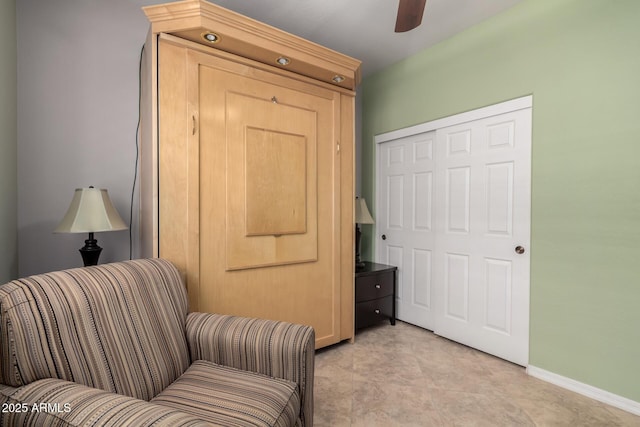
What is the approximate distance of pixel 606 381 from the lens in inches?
74.6

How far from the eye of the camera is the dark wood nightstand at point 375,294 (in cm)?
288

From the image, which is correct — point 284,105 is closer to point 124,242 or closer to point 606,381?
point 124,242

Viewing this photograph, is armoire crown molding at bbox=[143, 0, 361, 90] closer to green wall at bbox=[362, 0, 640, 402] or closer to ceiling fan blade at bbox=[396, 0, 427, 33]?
ceiling fan blade at bbox=[396, 0, 427, 33]

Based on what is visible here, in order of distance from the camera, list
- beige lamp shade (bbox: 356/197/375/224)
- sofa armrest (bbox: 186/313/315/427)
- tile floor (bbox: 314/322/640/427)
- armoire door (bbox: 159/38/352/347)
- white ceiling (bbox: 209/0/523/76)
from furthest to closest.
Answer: beige lamp shade (bbox: 356/197/375/224) < white ceiling (bbox: 209/0/523/76) < armoire door (bbox: 159/38/352/347) < tile floor (bbox: 314/322/640/427) < sofa armrest (bbox: 186/313/315/427)

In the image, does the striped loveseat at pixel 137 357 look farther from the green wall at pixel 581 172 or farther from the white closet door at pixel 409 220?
the white closet door at pixel 409 220

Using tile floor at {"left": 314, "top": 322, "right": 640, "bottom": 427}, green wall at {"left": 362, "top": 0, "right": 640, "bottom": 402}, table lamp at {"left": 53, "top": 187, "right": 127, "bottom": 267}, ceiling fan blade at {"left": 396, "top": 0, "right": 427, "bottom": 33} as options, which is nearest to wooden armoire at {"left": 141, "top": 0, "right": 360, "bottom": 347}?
table lamp at {"left": 53, "top": 187, "right": 127, "bottom": 267}

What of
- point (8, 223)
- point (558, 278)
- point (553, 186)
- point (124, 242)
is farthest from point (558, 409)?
point (8, 223)

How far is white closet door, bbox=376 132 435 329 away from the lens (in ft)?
9.95

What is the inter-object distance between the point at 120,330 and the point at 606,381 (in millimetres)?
2605

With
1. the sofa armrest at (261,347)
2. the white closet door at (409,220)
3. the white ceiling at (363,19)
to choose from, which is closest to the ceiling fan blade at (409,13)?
the white ceiling at (363,19)

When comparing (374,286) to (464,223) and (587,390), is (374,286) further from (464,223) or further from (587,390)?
(587,390)

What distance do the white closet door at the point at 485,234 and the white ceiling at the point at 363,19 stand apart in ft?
2.63

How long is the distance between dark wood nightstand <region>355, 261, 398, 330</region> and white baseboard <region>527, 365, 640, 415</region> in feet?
3.97

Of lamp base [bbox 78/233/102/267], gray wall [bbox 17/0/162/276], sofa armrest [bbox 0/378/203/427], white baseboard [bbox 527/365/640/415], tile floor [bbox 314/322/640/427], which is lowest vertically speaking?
tile floor [bbox 314/322/640/427]
